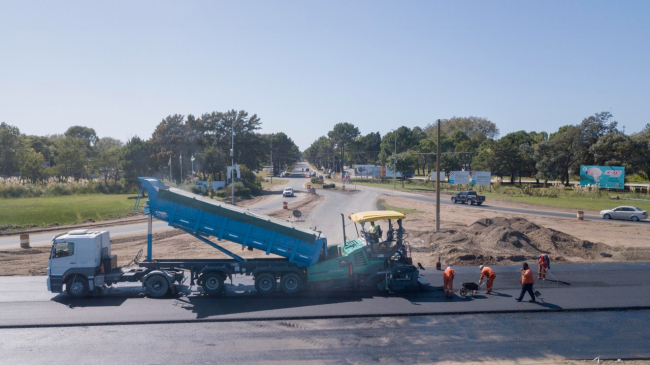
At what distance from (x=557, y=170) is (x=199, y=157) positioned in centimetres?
6460

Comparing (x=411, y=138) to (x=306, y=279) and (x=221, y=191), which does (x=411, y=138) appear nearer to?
(x=221, y=191)

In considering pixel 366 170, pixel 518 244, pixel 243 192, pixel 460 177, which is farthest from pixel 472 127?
pixel 518 244

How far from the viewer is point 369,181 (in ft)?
334

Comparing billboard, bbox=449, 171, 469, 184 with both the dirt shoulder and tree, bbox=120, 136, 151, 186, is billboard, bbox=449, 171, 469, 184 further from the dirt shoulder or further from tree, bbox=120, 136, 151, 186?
tree, bbox=120, 136, 151, 186

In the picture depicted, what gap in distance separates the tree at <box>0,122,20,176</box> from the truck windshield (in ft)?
256

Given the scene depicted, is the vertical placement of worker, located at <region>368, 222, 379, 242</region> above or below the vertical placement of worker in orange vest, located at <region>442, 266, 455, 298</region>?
above

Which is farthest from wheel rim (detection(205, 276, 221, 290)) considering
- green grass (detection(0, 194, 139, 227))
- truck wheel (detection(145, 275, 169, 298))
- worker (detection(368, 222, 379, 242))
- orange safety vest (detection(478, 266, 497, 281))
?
green grass (detection(0, 194, 139, 227))

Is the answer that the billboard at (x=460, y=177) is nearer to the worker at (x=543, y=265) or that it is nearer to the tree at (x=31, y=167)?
the worker at (x=543, y=265)

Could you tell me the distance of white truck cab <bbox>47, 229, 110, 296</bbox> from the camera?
46.4 ft

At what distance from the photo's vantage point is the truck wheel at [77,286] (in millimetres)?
14258

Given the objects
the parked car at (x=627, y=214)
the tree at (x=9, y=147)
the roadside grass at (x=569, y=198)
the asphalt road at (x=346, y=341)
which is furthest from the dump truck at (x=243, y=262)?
the tree at (x=9, y=147)

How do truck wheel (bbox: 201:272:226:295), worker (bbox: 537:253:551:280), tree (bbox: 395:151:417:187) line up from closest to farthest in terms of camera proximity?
1. truck wheel (bbox: 201:272:226:295)
2. worker (bbox: 537:253:551:280)
3. tree (bbox: 395:151:417:187)

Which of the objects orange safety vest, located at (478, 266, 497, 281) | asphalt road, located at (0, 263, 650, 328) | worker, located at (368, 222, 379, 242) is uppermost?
worker, located at (368, 222, 379, 242)

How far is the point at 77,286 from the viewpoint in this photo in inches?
563
